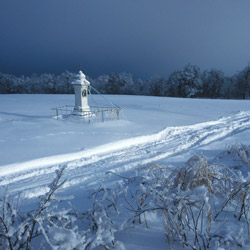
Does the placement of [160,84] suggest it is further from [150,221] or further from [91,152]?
[150,221]

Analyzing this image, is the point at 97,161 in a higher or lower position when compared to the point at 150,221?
lower

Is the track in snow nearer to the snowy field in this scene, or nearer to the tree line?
the snowy field

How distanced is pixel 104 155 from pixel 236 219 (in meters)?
5.60

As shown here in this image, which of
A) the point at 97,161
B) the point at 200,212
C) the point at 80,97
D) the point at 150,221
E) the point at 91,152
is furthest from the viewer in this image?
the point at 80,97

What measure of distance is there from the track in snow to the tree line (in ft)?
142

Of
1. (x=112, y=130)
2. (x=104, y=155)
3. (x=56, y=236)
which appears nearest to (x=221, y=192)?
(x=56, y=236)

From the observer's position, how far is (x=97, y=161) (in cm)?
700

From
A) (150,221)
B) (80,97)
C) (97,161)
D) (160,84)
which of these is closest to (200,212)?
(150,221)

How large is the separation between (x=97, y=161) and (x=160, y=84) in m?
54.4

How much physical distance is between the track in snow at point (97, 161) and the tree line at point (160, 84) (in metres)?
43.2

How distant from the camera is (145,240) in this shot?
215 cm

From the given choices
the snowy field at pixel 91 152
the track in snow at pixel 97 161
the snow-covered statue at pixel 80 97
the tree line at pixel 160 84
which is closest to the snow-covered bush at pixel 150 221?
the snowy field at pixel 91 152

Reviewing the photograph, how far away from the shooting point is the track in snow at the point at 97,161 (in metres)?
5.38

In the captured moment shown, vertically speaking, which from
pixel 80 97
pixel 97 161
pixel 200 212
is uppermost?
pixel 80 97
